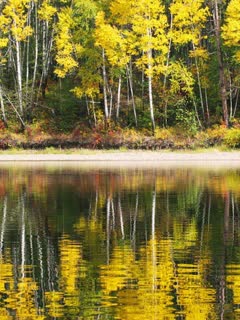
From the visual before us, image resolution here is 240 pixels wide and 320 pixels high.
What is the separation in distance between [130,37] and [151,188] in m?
22.6

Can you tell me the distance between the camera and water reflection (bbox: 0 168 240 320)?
1166cm

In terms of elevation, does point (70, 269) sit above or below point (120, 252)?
above

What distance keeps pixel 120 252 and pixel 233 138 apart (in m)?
32.6

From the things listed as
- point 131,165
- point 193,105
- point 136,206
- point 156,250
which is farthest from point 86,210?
point 193,105

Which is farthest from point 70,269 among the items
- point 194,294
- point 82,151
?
point 82,151

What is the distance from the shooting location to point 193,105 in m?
53.7

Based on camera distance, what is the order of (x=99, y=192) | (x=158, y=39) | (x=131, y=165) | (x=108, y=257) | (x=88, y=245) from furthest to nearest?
(x=158, y=39)
(x=131, y=165)
(x=99, y=192)
(x=88, y=245)
(x=108, y=257)

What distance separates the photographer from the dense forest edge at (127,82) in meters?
49.9

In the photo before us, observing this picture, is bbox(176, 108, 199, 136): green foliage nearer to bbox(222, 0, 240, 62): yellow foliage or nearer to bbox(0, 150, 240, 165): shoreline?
bbox(0, 150, 240, 165): shoreline

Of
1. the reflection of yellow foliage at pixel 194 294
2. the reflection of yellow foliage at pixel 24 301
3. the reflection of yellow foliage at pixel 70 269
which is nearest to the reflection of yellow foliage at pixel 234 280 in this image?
the reflection of yellow foliage at pixel 194 294

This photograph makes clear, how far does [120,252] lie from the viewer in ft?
53.1

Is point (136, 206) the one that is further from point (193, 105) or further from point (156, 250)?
point (193, 105)

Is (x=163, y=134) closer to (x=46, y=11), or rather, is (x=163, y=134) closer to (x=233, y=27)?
(x=233, y=27)

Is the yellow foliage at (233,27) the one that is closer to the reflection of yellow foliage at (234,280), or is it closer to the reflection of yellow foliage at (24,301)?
the reflection of yellow foliage at (234,280)
